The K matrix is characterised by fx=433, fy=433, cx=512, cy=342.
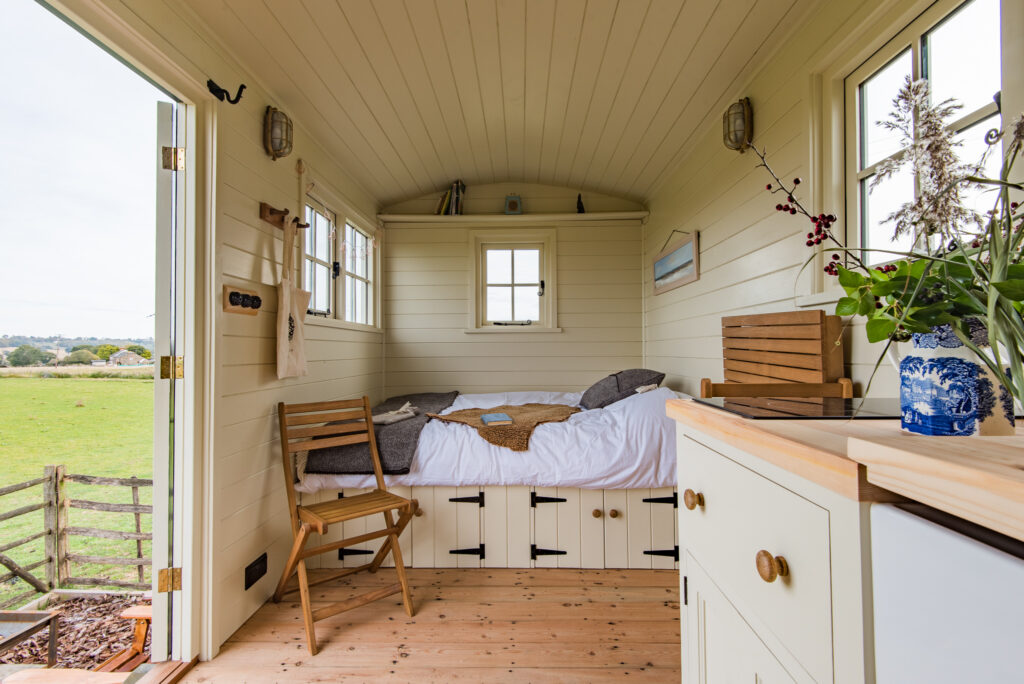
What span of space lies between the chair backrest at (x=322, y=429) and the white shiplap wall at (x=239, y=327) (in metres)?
0.09

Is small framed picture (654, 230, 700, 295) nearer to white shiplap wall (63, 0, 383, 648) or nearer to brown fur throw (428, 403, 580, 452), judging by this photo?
brown fur throw (428, 403, 580, 452)

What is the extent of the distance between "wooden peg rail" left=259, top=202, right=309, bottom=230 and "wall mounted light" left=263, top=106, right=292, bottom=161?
26 centimetres

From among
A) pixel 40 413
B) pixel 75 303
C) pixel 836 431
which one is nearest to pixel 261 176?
pixel 75 303

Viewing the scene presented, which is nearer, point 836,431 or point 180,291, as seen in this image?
point 836,431

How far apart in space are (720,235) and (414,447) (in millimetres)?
2014

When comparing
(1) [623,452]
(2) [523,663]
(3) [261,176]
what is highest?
(3) [261,176]

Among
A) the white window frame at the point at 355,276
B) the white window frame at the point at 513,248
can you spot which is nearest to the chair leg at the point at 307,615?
the white window frame at the point at 355,276

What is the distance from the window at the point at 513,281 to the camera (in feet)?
13.1

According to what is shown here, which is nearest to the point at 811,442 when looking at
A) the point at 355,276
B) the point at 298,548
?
the point at 298,548

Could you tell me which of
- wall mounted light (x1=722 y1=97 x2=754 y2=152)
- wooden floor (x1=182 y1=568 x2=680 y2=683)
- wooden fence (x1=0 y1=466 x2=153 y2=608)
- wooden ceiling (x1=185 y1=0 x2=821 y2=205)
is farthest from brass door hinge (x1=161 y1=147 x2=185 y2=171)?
wall mounted light (x1=722 y1=97 x2=754 y2=152)

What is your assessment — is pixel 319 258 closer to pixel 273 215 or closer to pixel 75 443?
pixel 273 215

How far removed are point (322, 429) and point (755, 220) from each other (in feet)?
7.65

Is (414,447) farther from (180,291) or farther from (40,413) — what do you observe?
(40,413)

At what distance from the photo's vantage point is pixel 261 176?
2.04 m
